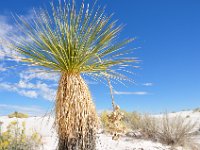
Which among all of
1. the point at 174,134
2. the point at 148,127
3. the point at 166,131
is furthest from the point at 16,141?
the point at 174,134

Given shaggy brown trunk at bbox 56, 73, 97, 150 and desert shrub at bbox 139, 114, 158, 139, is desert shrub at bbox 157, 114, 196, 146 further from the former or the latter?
shaggy brown trunk at bbox 56, 73, 97, 150

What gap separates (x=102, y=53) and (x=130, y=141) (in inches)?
214

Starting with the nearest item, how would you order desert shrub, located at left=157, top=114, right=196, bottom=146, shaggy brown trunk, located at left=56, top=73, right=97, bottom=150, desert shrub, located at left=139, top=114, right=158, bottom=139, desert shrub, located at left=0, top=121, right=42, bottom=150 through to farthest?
shaggy brown trunk, located at left=56, top=73, right=97, bottom=150 → desert shrub, located at left=0, top=121, right=42, bottom=150 → desert shrub, located at left=157, top=114, right=196, bottom=146 → desert shrub, located at left=139, top=114, right=158, bottom=139

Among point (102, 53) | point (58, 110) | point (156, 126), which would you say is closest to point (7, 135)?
point (58, 110)

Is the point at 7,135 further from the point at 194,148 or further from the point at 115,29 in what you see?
the point at 194,148

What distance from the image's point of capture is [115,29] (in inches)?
267

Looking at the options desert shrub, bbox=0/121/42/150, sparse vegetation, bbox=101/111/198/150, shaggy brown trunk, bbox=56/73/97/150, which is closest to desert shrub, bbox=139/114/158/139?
sparse vegetation, bbox=101/111/198/150

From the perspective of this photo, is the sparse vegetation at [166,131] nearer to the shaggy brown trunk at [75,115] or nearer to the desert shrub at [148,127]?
the desert shrub at [148,127]

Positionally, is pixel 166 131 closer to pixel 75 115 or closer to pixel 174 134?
pixel 174 134

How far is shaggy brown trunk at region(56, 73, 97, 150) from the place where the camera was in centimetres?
639

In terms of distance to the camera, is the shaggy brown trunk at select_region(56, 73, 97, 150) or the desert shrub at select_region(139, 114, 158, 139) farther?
the desert shrub at select_region(139, 114, 158, 139)

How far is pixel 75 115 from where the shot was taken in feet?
21.0

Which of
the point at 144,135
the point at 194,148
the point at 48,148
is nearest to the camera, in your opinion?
the point at 48,148

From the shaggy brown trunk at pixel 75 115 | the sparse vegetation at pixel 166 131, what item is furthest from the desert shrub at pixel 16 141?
the shaggy brown trunk at pixel 75 115
